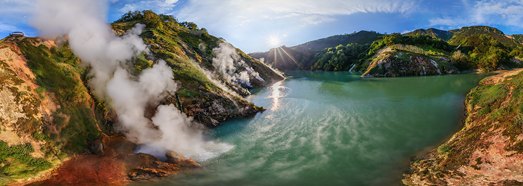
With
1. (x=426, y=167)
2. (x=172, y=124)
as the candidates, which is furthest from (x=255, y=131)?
(x=426, y=167)

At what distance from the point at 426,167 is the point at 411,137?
27.2ft

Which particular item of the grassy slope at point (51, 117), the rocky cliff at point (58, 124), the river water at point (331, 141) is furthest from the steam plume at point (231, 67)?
the grassy slope at point (51, 117)

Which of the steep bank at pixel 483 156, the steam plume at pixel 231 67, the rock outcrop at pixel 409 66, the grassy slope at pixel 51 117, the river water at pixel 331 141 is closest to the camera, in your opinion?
the steep bank at pixel 483 156

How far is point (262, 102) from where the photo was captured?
59781mm

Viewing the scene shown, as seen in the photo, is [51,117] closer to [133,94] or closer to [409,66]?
[133,94]

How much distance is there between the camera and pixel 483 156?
22312 mm

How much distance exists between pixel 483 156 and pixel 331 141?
13053 millimetres

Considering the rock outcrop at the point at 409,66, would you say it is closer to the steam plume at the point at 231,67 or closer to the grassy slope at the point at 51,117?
the steam plume at the point at 231,67

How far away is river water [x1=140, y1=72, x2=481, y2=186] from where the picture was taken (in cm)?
2419

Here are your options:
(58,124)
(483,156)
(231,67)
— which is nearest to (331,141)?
(483,156)

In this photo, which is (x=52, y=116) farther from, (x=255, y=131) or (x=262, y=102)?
(x=262, y=102)

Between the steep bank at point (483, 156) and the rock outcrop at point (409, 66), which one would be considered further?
the rock outcrop at point (409, 66)

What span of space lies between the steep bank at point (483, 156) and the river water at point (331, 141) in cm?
169

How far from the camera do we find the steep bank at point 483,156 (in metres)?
20.2
